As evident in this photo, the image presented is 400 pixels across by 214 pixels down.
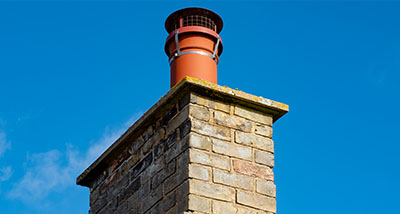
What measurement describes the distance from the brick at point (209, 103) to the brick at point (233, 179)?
601 mm

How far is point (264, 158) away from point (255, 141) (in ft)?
0.54

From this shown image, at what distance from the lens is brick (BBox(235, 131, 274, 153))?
6.12 metres

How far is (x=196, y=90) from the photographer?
6.07m

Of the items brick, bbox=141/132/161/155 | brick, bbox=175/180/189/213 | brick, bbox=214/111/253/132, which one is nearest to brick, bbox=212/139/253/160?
brick, bbox=214/111/253/132

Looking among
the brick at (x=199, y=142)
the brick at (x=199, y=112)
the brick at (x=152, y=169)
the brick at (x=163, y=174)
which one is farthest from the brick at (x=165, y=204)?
the brick at (x=199, y=112)

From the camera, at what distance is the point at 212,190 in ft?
18.7

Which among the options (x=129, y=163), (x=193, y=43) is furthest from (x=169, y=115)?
(x=193, y=43)

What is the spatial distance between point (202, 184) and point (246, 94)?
0.99 meters

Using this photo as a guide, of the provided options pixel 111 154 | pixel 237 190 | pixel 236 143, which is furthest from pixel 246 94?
pixel 111 154

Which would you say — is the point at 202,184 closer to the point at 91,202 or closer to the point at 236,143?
the point at 236,143

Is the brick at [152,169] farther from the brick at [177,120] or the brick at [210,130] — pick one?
the brick at [210,130]

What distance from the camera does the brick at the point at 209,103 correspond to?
6044 mm

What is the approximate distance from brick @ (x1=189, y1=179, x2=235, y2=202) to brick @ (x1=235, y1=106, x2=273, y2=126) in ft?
2.48

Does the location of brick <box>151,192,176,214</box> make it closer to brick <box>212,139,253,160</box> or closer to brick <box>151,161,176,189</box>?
brick <box>151,161,176,189</box>
